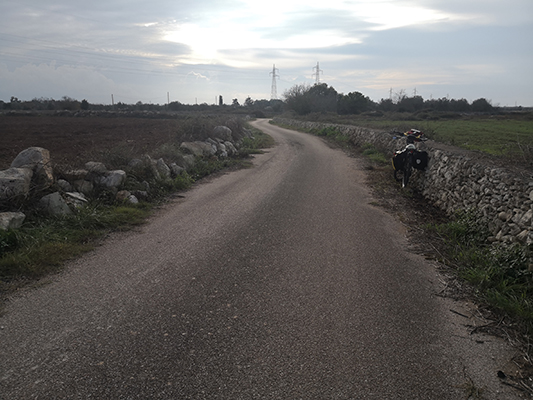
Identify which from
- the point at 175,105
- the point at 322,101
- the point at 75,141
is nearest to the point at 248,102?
the point at 175,105

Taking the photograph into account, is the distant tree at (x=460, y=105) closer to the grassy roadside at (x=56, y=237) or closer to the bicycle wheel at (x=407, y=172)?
the bicycle wheel at (x=407, y=172)

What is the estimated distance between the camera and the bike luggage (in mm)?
9797

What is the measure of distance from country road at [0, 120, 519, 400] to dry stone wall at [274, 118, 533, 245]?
55.1 inches

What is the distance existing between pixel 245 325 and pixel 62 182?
5.55m

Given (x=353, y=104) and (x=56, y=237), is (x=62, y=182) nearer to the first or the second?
(x=56, y=237)

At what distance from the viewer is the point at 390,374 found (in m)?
2.93

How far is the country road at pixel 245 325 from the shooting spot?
279cm

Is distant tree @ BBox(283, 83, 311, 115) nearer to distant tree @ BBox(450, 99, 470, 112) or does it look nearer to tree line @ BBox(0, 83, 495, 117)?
tree line @ BBox(0, 83, 495, 117)

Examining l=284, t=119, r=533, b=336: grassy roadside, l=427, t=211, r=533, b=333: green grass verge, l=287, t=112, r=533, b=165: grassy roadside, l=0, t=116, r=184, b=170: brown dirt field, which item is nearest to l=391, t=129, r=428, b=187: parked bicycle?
l=287, t=112, r=533, b=165: grassy roadside

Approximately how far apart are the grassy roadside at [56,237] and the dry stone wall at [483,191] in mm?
5994

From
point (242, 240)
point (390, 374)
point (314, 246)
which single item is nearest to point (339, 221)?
point (314, 246)

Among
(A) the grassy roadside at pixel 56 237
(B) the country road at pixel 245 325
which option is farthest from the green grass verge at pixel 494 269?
(A) the grassy roadside at pixel 56 237

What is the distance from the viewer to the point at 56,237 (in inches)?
217

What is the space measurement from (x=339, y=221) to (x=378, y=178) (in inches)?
196
